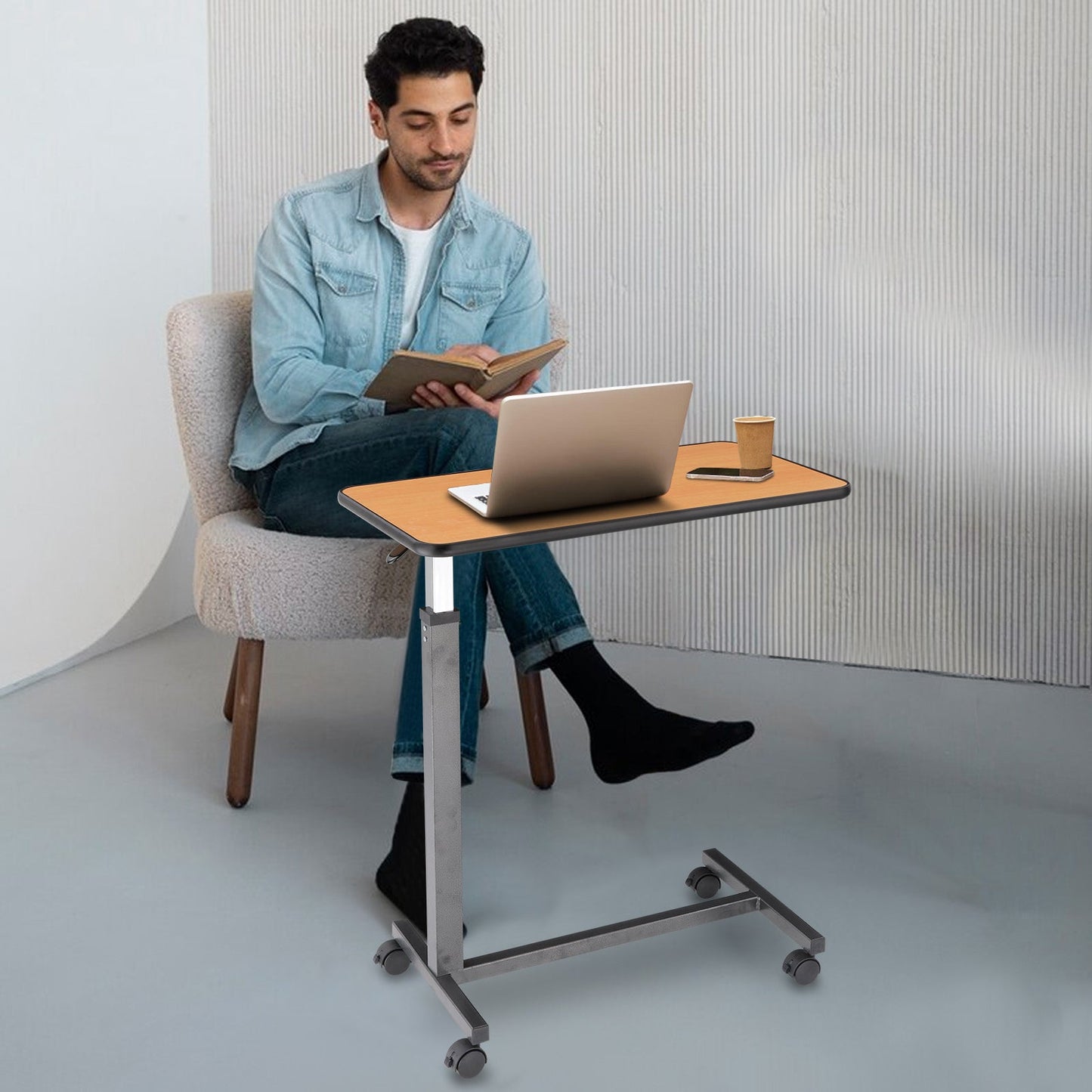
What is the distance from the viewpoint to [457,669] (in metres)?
1.60

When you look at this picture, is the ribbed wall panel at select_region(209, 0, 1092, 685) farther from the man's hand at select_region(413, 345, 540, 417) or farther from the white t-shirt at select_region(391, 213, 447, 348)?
the man's hand at select_region(413, 345, 540, 417)

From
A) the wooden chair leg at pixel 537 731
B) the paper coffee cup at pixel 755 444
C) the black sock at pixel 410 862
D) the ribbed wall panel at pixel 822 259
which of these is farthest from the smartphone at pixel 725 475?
the ribbed wall panel at pixel 822 259

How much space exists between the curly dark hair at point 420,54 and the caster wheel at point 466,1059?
4.47 ft

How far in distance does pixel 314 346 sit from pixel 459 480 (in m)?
0.64

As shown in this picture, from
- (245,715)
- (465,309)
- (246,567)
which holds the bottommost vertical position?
(245,715)

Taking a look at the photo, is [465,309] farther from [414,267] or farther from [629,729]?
[629,729]

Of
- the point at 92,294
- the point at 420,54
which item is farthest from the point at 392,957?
the point at 92,294

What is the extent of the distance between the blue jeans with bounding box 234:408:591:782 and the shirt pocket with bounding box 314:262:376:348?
188mm

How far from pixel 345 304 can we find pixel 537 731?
2.40 ft

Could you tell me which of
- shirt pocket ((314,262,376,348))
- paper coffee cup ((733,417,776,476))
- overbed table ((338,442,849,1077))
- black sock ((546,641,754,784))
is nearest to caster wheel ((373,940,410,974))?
overbed table ((338,442,849,1077))

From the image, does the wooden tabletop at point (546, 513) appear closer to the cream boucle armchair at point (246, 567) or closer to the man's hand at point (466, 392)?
the man's hand at point (466, 392)

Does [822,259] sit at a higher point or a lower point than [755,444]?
higher

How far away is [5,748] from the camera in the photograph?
8.21 feet

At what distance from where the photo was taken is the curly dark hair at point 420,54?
7.13 ft
